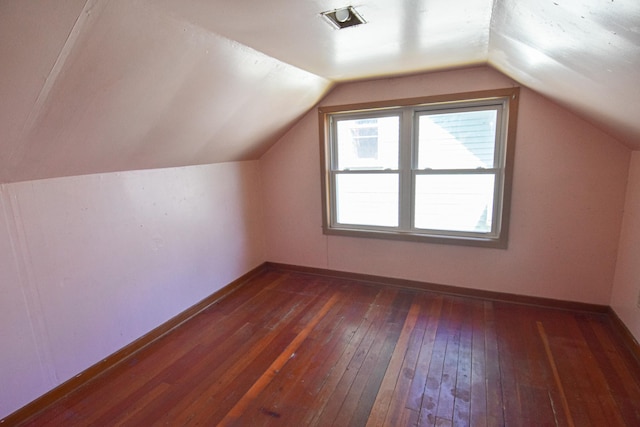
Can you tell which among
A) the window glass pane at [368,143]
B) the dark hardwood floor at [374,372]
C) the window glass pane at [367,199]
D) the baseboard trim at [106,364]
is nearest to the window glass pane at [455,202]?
the window glass pane at [367,199]

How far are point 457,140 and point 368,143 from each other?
858mm

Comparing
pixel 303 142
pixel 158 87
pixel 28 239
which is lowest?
pixel 28 239

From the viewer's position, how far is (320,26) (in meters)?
1.72

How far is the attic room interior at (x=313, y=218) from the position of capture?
1.52 m

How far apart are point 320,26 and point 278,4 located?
34 centimetres

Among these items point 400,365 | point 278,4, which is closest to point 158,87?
point 278,4

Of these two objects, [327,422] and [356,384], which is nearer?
[327,422]

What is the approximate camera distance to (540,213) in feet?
9.07

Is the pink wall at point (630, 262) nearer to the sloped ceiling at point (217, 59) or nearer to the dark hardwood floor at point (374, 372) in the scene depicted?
the dark hardwood floor at point (374, 372)

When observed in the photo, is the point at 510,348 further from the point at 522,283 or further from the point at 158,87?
the point at 158,87

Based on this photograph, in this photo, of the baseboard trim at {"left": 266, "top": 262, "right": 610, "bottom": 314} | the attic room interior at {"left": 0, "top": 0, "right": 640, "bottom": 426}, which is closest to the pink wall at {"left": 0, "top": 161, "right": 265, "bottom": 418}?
the attic room interior at {"left": 0, "top": 0, "right": 640, "bottom": 426}

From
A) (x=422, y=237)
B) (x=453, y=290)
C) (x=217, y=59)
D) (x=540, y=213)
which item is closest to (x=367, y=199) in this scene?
(x=422, y=237)

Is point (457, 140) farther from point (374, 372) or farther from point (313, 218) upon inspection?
point (374, 372)

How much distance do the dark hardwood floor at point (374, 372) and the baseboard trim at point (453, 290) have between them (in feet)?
0.22
